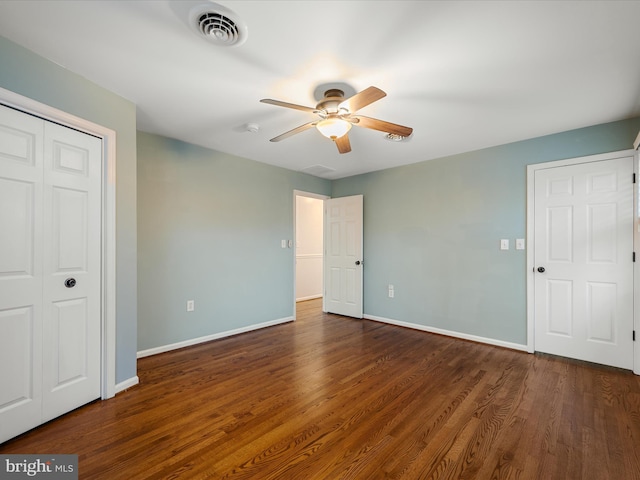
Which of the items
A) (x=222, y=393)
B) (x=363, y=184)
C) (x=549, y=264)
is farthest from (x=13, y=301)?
(x=549, y=264)

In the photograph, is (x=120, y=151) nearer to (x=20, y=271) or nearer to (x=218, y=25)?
(x=20, y=271)

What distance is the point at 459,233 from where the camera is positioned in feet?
12.4

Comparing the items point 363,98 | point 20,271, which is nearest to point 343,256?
point 363,98

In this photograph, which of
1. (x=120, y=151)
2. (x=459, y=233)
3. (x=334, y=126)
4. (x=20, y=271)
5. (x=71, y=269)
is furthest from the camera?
(x=459, y=233)

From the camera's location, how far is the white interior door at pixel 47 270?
A: 5.72 ft

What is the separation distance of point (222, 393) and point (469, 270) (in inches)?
123

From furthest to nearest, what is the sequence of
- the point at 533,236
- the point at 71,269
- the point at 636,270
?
the point at 533,236
the point at 636,270
the point at 71,269

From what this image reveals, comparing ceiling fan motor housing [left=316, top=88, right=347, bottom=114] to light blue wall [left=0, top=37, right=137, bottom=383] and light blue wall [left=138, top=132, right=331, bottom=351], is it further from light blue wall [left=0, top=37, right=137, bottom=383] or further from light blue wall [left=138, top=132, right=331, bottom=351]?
light blue wall [left=138, top=132, right=331, bottom=351]

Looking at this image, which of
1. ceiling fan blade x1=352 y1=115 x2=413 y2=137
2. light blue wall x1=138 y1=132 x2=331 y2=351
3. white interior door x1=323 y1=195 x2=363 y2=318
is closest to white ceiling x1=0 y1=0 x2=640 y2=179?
ceiling fan blade x1=352 y1=115 x2=413 y2=137

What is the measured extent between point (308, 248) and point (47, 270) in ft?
16.2

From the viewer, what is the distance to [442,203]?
3932mm

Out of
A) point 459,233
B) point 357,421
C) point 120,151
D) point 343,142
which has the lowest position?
point 357,421

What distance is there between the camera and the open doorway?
6.37 m

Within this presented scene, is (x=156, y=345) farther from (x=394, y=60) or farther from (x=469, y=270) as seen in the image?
(x=469, y=270)
